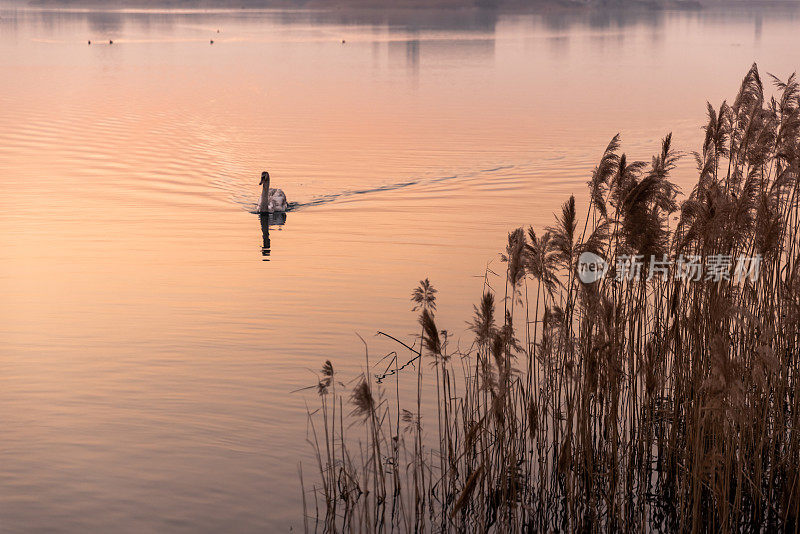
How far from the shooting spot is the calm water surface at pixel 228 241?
8414mm

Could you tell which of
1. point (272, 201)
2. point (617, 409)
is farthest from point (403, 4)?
point (617, 409)

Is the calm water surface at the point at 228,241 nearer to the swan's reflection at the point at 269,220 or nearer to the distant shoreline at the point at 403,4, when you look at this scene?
the swan's reflection at the point at 269,220

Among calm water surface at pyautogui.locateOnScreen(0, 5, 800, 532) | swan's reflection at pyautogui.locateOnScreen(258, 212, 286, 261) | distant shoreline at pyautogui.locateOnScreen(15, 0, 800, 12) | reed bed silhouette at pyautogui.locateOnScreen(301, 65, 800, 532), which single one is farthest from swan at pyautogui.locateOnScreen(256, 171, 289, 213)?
distant shoreline at pyautogui.locateOnScreen(15, 0, 800, 12)

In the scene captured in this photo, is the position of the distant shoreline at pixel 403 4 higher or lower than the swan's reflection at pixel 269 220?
higher

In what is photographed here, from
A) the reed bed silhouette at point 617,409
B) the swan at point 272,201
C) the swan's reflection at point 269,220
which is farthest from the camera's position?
the swan at point 272,201

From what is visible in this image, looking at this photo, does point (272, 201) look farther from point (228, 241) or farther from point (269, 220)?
point (228, 241)

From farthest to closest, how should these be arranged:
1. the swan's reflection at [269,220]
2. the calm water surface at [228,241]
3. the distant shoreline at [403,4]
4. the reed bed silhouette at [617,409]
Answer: the distant shoreline at [403,4], the swan's reflection at [269,220], the calm water surface at [228,241], the reed bed silhouette at [617,409]

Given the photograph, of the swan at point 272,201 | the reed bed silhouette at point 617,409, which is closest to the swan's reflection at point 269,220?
the swan at point 272,201

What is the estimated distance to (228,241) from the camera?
16.5 metres

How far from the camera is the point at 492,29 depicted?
3617 inches

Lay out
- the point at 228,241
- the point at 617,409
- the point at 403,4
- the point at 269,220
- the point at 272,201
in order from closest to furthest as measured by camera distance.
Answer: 1. the point at 617,409
2. the point at 228,241
3. the point at 269,220
4. the point at 272,201
5. the point at 403,4

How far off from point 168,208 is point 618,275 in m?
12.8

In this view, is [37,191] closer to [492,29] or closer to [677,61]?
[677,61]

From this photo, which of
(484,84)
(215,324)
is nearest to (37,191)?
(215,324)
